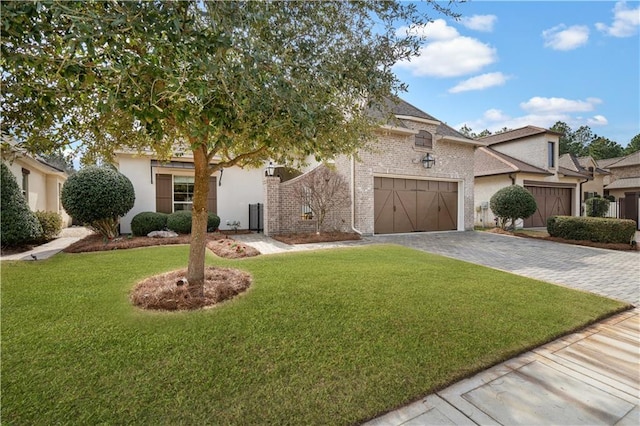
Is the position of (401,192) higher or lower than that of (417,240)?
higher

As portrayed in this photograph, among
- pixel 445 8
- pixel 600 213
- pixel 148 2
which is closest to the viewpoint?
pixel 148 2

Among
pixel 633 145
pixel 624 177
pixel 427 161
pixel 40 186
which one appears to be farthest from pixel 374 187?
pixel 633 145

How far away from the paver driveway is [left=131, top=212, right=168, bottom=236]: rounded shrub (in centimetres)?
795

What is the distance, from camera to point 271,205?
11.0m

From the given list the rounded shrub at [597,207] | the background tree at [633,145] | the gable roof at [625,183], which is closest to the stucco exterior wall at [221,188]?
the rounded shrub at [597,207]

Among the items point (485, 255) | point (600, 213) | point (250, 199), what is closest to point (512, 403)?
point (485, 255)

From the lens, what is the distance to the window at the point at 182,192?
1242 cm

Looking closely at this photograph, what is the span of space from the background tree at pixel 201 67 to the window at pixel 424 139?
30.2ft

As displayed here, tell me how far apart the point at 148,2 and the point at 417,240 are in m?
10.4

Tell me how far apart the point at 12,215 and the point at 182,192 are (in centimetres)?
548

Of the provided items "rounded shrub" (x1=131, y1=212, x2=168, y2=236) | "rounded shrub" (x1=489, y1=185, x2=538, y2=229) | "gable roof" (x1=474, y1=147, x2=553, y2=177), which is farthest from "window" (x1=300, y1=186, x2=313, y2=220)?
"gable roof" (x1=474, y1=147, x2=553, y2=177)

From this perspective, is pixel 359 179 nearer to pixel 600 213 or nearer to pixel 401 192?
pixel 401 192

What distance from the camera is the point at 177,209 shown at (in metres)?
12.5

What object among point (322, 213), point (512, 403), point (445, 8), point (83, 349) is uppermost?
point (445, 8)
